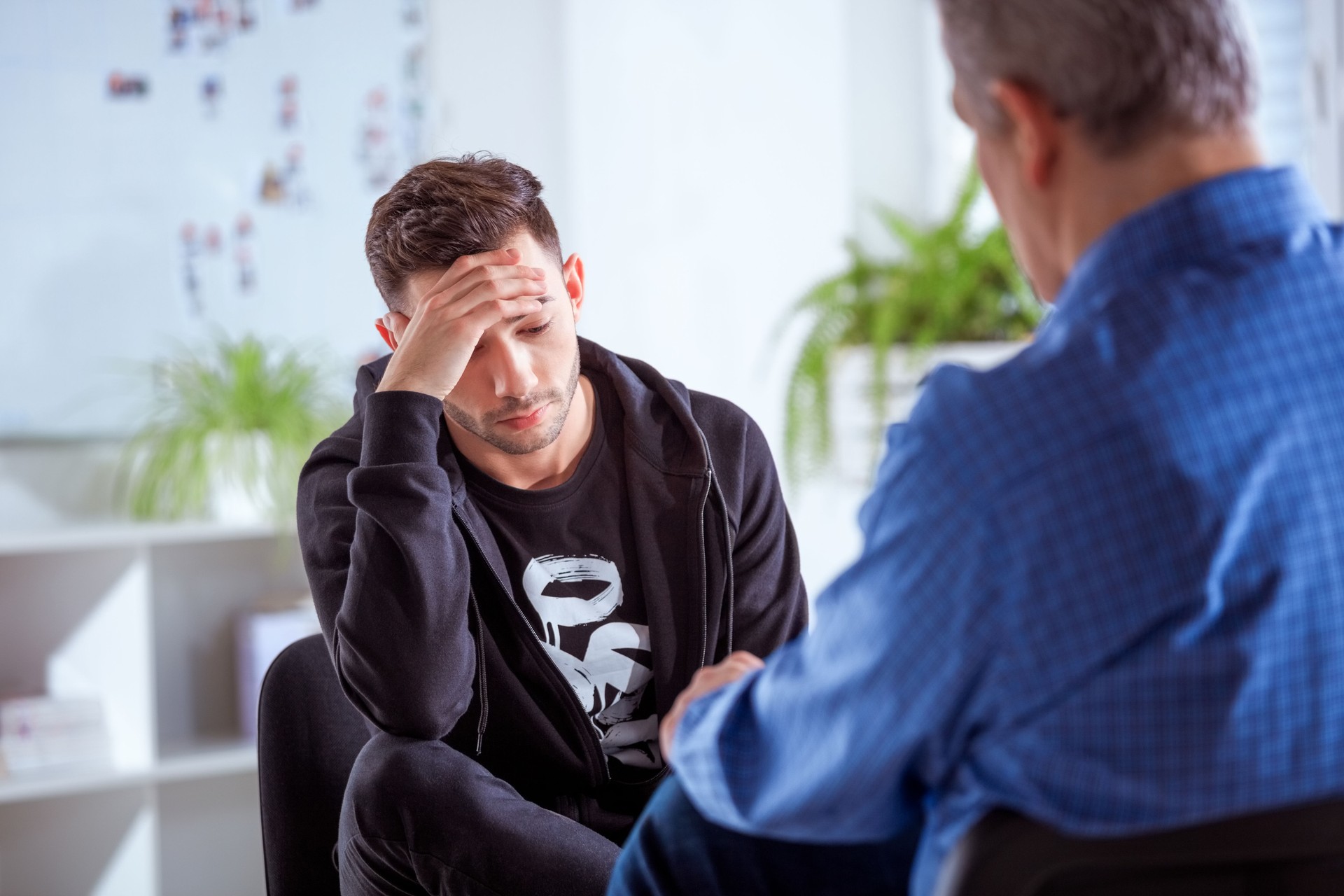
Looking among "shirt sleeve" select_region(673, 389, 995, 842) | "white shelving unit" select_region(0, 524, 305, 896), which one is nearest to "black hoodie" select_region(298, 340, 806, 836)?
"shirt sleeve" select_region(673, 389, 995, 842)

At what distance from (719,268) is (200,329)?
4.04ft

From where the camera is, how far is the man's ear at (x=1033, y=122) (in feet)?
2.58

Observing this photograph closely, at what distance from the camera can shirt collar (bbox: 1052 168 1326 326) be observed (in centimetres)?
75

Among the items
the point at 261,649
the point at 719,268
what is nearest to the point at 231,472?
the point at 261,649

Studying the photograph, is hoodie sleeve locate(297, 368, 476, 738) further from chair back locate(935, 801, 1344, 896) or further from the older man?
chair back locate(935, 801, 1344, 896)

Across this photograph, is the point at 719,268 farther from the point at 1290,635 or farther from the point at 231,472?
the point at 1290,635

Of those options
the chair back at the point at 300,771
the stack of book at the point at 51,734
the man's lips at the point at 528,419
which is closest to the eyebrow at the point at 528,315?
the man's lips at the point at 528,419

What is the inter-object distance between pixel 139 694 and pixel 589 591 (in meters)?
1.41

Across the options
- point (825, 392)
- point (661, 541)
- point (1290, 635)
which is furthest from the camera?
point (825, 392)

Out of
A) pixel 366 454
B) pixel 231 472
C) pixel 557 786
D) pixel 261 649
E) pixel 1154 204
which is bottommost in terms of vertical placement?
pixel 261 649

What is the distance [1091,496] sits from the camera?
2.27 feet

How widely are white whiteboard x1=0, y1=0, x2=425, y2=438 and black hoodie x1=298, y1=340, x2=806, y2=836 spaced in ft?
4.51

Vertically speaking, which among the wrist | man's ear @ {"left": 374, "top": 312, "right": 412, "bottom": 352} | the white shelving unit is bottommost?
the white shelving unit

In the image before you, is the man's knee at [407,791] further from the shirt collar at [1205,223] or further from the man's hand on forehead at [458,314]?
the shirt collar at [1205,223]
